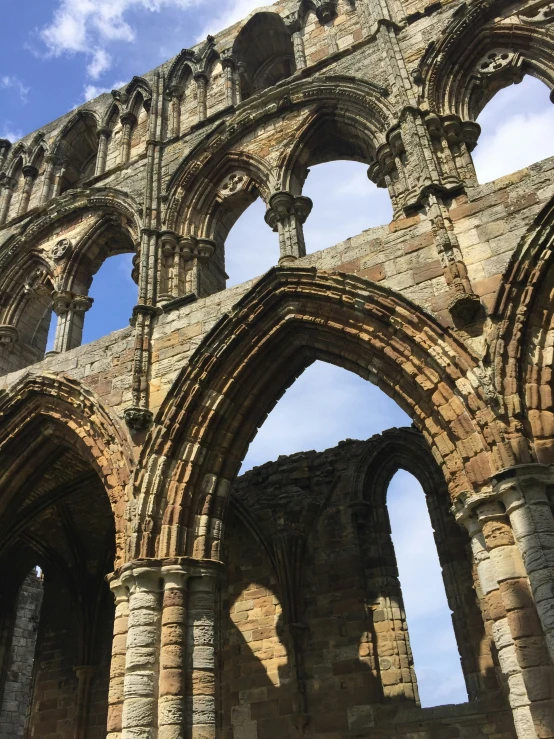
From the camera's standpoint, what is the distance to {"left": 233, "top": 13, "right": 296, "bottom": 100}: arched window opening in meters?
12.0

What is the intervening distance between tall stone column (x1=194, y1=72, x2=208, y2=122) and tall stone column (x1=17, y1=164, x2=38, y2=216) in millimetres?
3755

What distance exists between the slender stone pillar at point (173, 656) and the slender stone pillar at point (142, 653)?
73mm

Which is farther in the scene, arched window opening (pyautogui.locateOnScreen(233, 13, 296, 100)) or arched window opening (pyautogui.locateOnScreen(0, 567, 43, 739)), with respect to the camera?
arched window opening (pyautogui.locateOnScreen(233, 13, 296, 100))

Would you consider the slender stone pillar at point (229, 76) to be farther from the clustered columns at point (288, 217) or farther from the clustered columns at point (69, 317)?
the clustered columns at point (69, 317)

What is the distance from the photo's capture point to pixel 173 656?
6262 mm

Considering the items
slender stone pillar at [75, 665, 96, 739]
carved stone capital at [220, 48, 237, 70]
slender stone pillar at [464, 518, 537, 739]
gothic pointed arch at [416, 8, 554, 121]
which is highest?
carved stone capital at [220, 48, 237, 70]

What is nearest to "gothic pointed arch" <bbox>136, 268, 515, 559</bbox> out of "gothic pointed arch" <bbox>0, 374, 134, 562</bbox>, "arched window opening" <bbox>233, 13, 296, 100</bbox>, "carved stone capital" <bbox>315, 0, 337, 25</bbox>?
"gothic pointed arch" <bbox>0, 374, 134, 562</bbox>

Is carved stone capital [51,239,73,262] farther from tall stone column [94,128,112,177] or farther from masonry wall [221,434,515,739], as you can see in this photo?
masonry wall [221,434,515,739]

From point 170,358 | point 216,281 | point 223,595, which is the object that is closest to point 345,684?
point 223,595

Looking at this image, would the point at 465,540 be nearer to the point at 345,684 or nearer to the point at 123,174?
the point at 345,684

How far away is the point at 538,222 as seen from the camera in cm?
638

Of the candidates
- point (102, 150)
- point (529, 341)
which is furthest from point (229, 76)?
point (529, 341)

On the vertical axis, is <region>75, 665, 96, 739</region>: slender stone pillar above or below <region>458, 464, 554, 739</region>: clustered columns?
above

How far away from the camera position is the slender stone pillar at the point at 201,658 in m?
6.08
